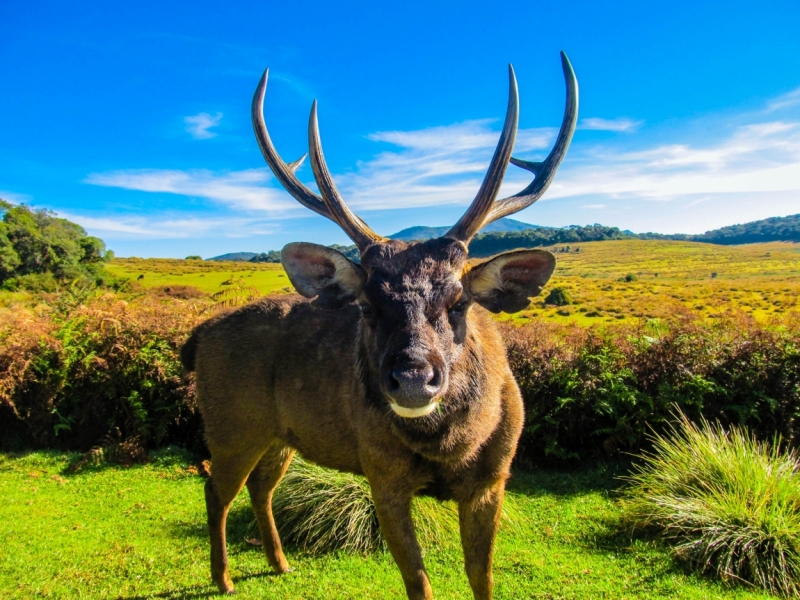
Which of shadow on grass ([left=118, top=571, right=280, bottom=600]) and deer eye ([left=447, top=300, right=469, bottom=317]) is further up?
deer eye ([left=447, top=300, right=469, bottom=317])

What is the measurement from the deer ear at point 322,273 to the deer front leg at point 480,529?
1.78 m

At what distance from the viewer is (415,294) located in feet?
10.5

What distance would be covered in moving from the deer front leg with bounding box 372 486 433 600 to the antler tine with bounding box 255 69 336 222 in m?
2.17

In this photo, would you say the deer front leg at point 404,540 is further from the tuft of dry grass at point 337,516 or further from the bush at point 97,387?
the bush at point 97,387

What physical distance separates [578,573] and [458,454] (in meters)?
3.33

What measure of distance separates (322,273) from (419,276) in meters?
1.03

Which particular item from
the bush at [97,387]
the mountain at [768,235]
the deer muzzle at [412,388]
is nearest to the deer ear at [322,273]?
the deer muzzle at [412,388]

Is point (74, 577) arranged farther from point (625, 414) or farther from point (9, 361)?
point (625, 414)

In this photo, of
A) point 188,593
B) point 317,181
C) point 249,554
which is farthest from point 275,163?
point 249,554

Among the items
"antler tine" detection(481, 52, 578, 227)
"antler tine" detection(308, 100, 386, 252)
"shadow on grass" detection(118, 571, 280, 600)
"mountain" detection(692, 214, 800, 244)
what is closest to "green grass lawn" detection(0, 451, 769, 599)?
"shadow on grass" detection(118, 571, 280, 600)

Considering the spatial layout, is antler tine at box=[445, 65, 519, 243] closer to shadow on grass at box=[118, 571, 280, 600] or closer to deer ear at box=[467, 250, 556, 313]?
deer ear at box=[467, 250, 556, 313]

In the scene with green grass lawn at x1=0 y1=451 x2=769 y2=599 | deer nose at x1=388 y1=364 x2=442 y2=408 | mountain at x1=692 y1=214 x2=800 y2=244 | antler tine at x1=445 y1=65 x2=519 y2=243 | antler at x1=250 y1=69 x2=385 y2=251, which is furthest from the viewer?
mountain at x1=692 y1=214 x2=800 y2=244

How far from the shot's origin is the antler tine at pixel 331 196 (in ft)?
13.1

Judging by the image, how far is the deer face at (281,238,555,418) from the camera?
2846 mm
